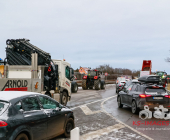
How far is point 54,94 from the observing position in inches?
478

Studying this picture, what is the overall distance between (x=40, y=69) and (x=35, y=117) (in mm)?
5764

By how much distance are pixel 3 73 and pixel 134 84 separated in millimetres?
6723

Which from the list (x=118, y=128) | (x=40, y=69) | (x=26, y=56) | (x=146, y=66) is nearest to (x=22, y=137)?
(x=118, y=128)

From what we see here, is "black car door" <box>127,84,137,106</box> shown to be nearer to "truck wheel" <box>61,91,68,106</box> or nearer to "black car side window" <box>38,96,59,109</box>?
"truck wheel" <box>61,91,68,106</box>

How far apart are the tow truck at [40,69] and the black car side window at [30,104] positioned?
4848 mm

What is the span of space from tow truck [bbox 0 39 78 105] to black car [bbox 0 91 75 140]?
4436mm

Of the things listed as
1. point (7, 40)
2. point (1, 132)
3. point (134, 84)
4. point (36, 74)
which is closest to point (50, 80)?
point (36, 74)

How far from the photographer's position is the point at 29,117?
4.95 meters

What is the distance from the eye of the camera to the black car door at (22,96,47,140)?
4.94m

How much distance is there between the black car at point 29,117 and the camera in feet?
14.4

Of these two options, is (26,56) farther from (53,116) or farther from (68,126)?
(53,116)

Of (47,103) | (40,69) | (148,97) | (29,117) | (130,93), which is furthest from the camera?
(130,93)

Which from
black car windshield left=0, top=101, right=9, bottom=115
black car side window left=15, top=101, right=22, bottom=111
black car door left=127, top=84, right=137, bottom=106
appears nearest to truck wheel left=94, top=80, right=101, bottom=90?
black car door left=127, top=84, right=137, bottom=106

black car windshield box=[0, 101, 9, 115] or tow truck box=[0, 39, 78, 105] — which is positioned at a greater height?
tow truck box=[0, 39, 78, 105]
